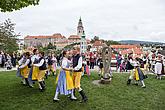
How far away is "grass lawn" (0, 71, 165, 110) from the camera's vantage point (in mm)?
9633

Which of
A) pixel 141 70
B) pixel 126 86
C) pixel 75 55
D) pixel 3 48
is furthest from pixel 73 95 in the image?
pixel 3 48

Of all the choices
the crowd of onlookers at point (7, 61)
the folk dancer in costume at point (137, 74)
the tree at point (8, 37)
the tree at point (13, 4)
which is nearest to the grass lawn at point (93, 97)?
the folk dancer in costume at point (137, 74)

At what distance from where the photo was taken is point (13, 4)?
32.8ft

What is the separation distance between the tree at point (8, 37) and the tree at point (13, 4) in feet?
96.2

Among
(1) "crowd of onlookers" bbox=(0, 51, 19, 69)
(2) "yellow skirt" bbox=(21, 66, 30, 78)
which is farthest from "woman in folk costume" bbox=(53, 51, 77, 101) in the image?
(1) "crowd of onlookers" bbox=(0, 51, 19, 69)

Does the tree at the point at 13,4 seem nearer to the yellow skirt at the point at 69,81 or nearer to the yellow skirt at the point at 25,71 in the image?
the yellow skirt at the point at 25,71

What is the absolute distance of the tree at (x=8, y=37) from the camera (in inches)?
1553

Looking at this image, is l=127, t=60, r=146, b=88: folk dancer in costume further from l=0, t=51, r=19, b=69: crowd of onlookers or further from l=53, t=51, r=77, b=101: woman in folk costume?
l=0, t=51, r=19, b=69: crowd of onlookers

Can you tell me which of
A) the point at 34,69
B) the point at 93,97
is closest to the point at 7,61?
the point at 34,69

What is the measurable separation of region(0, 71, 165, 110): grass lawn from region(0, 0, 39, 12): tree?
3.42 metres

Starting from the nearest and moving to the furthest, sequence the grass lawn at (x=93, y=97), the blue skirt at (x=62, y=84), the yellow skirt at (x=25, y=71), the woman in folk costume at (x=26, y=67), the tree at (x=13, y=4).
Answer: the blue skirt at (x=62, y=84) → the grass lawn at (x=93, y=97) → the tree at (x=13, y=4) → the woman in folk costume at (x=26, y=67) → the yellow skirt at (x=25, y=71)

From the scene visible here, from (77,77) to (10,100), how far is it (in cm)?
273

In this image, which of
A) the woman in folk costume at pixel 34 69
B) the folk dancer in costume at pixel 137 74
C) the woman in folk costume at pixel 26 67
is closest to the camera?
the woman in folk costume at pixel 34 69

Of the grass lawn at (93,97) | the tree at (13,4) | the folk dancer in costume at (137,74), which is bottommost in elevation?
the grass lawn at (93,97)
